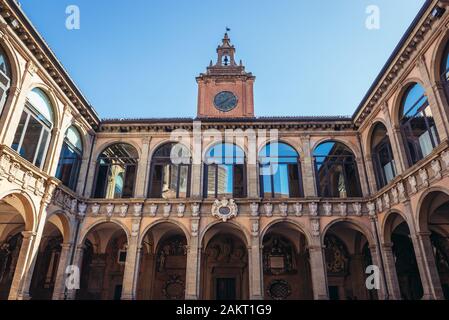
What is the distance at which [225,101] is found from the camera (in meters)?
23.6

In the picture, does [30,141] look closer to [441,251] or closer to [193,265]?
[193,265]

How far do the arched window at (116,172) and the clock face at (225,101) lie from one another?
8771mm

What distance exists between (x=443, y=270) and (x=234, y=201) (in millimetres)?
10805

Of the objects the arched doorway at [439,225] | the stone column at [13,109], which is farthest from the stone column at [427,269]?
the stone column at [13,109]

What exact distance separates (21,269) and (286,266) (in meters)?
12.4

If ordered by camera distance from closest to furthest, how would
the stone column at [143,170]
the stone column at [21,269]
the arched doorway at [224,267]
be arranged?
1. the stone column at [21,269]
2. the stone column at [143,170]
3. the arched doorway at [224,267]

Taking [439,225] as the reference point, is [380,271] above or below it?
below

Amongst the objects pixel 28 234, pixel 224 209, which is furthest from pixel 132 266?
pixel 224 209

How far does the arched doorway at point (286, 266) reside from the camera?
1642 centimetres

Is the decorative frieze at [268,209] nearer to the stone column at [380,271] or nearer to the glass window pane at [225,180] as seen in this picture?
the glass window pane at [225,180]

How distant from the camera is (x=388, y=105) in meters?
13.5

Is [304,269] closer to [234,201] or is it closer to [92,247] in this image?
[234,201]

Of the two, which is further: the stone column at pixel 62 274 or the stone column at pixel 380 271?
the stone column at pixel 62 274
